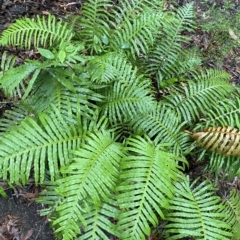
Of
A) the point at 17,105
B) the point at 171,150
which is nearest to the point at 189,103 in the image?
the point at 171,150

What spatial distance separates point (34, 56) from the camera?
15.4 ft

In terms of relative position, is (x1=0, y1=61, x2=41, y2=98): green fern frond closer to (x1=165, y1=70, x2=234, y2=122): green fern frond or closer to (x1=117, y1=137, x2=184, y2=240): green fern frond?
(x1=117, y1=137, x2=184, y2=240): green fern frond

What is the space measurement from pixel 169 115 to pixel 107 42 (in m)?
1.09

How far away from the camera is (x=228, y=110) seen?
13.1 ft

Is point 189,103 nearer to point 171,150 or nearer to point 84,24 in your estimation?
point 171,150

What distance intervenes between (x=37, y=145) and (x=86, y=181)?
22.0 inches

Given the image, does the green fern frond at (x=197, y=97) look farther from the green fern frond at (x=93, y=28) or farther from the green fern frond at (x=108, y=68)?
the green fern frond at (x=93, y=28)

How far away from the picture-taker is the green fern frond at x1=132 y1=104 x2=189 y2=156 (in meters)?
3.75

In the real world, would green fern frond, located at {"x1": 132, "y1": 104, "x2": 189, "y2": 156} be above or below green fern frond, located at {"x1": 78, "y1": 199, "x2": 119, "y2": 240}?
above

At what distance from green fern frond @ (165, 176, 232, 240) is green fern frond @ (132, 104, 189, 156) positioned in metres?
0.45

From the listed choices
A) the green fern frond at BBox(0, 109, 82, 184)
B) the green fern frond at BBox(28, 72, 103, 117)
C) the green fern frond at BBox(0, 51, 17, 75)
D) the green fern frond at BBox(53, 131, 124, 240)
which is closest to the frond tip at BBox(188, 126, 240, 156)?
the green fern frond at BBox(53, 131, 124, 240)

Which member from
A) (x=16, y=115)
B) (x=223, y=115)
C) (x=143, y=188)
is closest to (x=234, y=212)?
(x=223, y=115)

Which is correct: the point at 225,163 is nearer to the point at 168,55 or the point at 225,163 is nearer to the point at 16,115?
the point at 168,55

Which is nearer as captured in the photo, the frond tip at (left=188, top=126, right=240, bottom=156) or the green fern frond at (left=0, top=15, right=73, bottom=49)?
the frond tip at (left=188, top=126, right=240, bottom=156)
